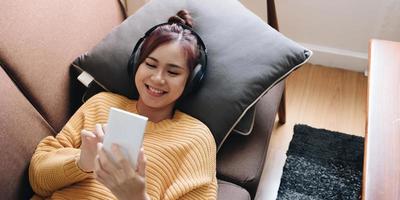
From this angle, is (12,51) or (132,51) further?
(132,51)

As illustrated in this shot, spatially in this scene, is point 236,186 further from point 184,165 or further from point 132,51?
point 132,51

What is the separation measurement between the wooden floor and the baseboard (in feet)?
0.09

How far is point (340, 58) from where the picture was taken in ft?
7.46

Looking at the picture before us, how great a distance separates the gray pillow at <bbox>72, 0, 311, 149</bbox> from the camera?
1366 mm

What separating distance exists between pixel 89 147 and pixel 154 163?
204 millimetres

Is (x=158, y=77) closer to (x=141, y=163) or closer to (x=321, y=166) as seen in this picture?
(x=141, y=163)

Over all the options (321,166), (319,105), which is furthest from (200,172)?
(319,105)

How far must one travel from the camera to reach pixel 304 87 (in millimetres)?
2225

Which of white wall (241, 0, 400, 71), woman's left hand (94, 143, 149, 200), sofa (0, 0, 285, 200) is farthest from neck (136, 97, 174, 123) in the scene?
white wall (241, 0, 400, 71)

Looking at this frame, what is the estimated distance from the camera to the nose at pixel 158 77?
125 cm

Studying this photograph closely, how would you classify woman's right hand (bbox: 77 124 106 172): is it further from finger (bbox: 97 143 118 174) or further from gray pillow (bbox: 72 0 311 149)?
gray pillow (bbox: 72 0 311 149)

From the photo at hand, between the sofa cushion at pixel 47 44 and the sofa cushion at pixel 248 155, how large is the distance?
0.50 meters

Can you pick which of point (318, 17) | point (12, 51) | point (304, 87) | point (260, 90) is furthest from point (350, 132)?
point (12, 51)

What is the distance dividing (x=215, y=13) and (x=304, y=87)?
0.87 metres
